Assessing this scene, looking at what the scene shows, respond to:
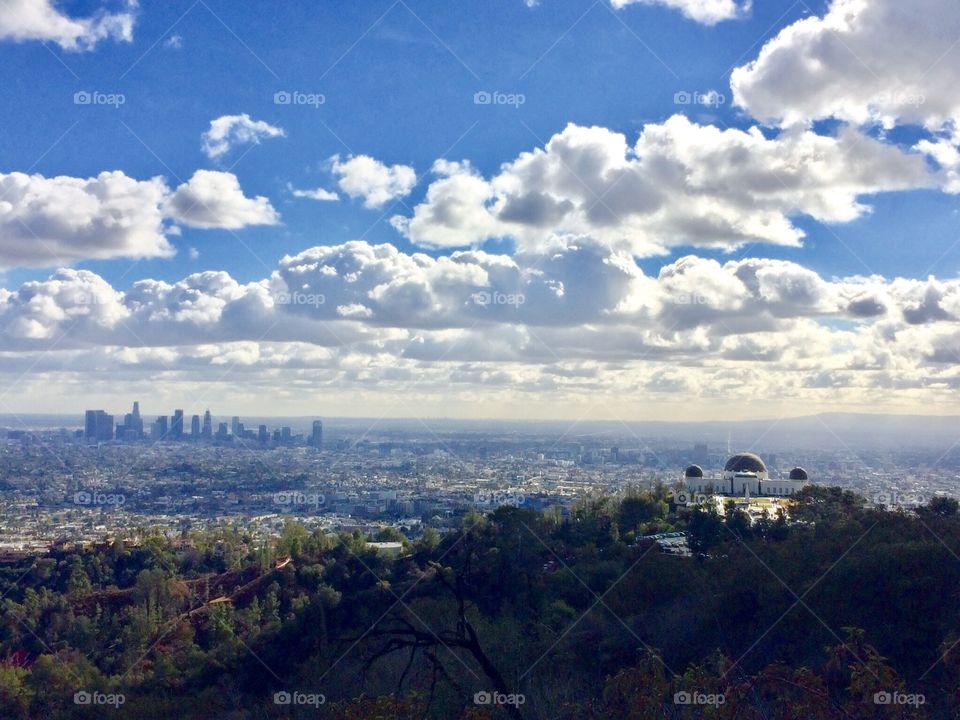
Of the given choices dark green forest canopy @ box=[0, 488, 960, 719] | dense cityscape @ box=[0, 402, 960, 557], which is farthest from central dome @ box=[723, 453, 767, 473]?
dark green forest canopy @ box=[0, 488, 960, 719]

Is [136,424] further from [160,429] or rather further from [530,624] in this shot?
[530,624]

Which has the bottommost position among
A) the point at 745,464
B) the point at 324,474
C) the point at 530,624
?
the point at 324,474

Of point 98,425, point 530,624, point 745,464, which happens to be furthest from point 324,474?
point 530,624

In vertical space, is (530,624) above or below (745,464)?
below

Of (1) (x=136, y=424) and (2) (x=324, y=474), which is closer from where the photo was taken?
(2) (x=324, y=474)

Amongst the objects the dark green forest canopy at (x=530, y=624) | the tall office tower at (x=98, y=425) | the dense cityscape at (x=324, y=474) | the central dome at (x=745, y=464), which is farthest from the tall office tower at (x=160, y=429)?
the central dome at (x=745, y=464)

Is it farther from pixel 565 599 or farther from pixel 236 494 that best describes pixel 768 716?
pixel 236 494
